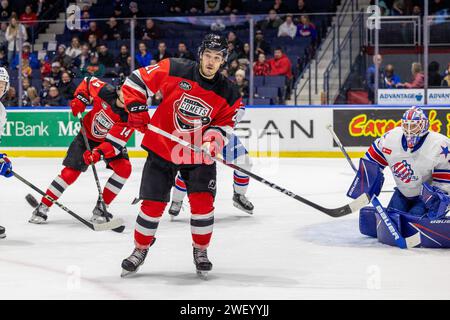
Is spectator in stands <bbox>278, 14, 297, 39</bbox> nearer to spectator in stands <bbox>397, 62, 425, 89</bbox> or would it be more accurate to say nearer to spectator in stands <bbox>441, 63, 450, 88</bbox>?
spectator in stands <bbox>397, 62, 425, 89</bbox>

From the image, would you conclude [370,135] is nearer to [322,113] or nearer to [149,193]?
[322,113]

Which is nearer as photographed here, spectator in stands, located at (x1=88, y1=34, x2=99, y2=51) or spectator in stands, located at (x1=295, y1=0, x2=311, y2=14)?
spectator in stands, located at (x1=88, y1=34, x2=99, y2=51)

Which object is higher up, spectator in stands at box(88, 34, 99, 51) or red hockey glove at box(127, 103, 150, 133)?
spectator in stands at box(88, 34, 99, 51)

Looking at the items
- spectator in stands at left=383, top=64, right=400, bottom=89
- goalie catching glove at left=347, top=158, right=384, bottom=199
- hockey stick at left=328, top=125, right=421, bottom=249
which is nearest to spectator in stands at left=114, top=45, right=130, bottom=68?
spectator in stands at left=383, top=64, right=400, bottom=89

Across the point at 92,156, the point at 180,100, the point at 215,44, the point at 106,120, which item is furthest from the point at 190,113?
the point at 106,120

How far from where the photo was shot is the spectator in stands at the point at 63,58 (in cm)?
1084

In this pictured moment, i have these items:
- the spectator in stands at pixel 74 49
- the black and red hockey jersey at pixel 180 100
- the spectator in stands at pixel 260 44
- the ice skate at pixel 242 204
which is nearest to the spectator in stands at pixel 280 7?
the spectator in stands at pixel 260 44

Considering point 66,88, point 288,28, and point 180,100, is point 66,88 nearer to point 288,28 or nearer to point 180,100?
point 288,28

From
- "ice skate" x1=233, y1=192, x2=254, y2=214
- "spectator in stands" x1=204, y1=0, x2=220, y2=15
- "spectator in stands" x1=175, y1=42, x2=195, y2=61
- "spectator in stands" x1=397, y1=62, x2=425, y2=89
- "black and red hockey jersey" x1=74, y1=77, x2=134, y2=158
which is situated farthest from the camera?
"spectator in stands" x1=204, y1=0, x2=220, y2=15

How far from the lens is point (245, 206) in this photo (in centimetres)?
600

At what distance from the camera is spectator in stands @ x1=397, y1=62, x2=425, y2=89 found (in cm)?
996

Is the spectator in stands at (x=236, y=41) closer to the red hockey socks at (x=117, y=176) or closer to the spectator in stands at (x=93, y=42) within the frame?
the spectator in stands at (x=93, y=42)

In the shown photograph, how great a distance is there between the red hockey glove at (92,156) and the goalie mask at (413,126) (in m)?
1.97

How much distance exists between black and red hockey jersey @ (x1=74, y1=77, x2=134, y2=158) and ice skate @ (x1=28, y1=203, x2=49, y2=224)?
0.56m
